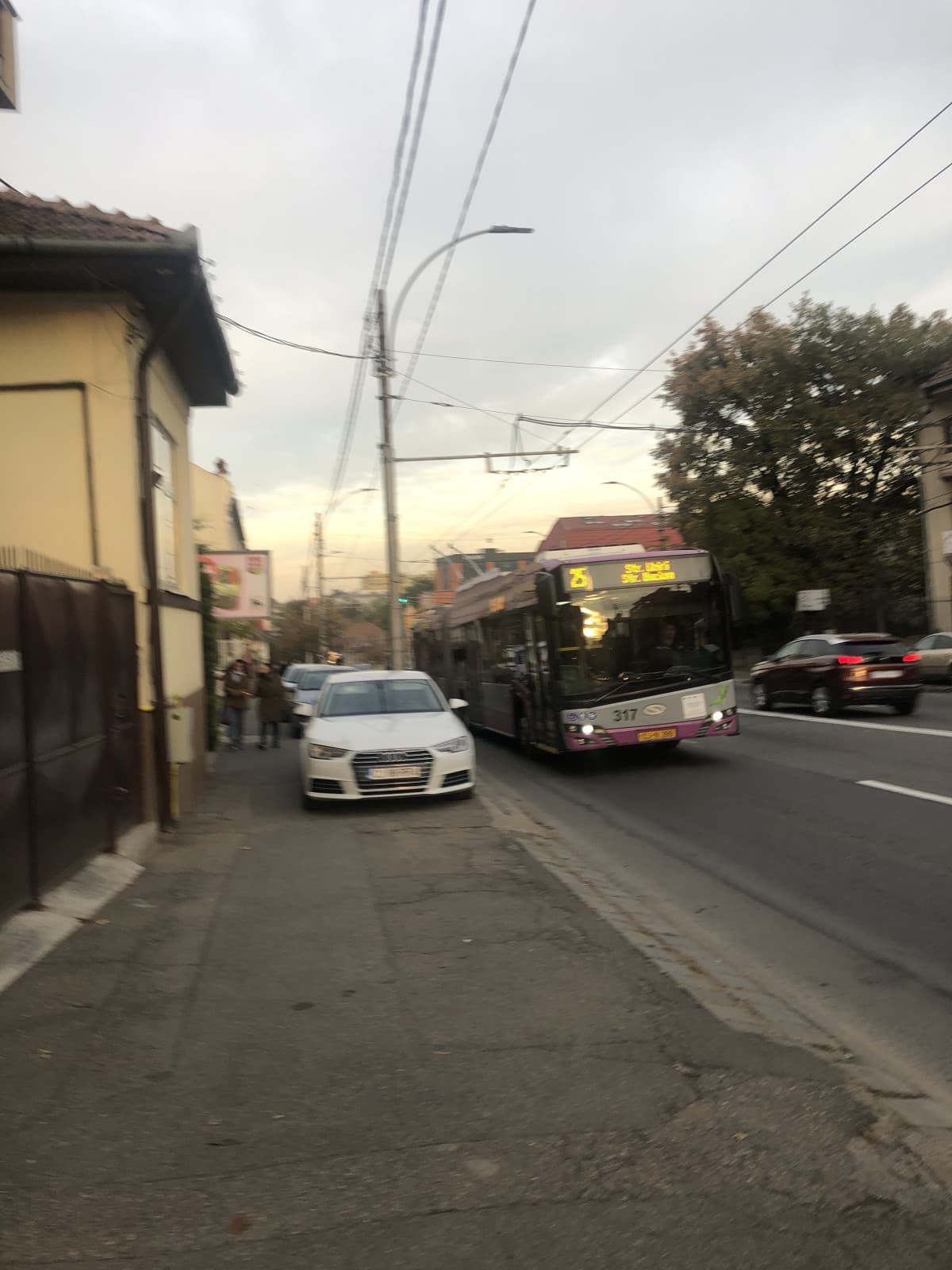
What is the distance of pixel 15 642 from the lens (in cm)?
620

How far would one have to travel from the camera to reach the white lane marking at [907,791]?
9.99 m

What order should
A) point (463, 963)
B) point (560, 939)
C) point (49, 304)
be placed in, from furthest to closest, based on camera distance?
point (49, 304) → point (560, 939) → point (463, 963)

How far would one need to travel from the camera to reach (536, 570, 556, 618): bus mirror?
1365 centimetres

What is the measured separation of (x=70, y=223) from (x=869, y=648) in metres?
15.1

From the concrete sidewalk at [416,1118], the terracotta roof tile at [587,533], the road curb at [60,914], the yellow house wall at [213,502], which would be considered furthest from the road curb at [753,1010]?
the terracotta roof tile at [587,533]

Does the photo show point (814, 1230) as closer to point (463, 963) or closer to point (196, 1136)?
point (196, 1136)

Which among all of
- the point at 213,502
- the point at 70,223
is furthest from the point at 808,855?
the point at 213,502

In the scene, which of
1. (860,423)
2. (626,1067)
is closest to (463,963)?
(626,1067)

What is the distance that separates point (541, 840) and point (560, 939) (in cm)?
358

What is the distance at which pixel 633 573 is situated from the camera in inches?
544

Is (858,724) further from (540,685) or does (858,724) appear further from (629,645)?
(540,685)

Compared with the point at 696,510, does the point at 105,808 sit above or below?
below

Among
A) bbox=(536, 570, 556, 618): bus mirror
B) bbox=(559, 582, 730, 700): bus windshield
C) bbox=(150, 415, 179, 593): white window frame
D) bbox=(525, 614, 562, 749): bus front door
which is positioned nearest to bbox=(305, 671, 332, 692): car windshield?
bbox=(525, 614, 562, 749): bus front door

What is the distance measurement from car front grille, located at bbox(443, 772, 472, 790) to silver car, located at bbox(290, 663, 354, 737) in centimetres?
837
